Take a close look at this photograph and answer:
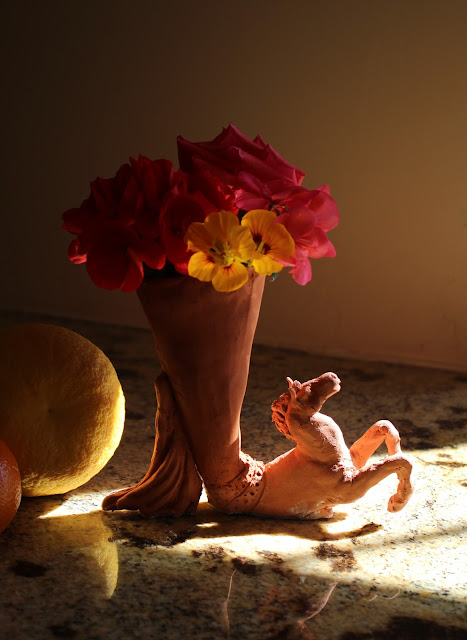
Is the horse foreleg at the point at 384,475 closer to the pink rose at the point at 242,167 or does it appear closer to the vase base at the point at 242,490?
the vase base at the point at 242,490

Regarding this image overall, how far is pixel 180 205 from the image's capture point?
3.12 ft

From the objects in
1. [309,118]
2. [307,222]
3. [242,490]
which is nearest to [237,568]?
[242,490]

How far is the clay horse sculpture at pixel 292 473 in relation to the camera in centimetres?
107

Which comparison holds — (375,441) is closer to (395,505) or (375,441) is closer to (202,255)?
(395,505)

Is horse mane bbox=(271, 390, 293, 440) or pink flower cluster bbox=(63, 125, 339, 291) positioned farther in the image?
horse mane bbox=(271, 390, 293, 440)

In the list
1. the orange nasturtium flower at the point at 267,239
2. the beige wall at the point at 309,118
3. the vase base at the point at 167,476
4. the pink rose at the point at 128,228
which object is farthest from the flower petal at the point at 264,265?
the beige wall at the point at 309,118

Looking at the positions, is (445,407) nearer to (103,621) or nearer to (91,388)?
(91,388)

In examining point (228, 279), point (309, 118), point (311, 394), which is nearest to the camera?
point (228, 279)

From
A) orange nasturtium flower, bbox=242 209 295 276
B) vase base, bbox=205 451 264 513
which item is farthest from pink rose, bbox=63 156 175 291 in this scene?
vase base, bbox=205 451 264 513

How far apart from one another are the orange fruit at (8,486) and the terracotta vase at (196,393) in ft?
0.47

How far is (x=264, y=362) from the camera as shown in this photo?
212cm

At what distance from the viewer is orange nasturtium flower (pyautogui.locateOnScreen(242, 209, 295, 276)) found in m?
0.94

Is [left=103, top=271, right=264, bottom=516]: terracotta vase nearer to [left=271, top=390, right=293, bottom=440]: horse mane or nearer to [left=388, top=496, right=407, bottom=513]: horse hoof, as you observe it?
[left=271, top=390, right=293, bottom=440]: horse mane

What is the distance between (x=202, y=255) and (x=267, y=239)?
3.3 inches
